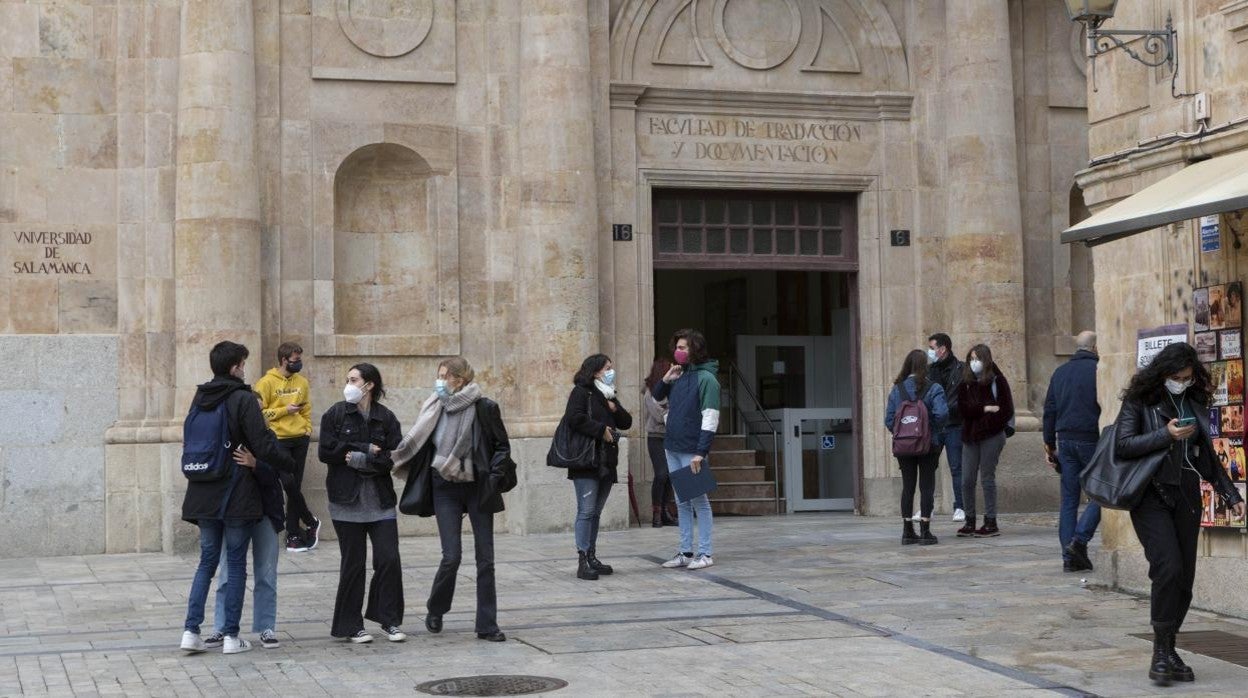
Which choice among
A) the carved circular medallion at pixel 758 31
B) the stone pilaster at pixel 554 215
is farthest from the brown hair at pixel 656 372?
the carved circular medallion at pixel 758 31

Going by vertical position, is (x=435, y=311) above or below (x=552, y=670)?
above

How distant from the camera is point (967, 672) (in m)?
9.59

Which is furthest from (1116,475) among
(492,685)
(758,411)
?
(758,411)

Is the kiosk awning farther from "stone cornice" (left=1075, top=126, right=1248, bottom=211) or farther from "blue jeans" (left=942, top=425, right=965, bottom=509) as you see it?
"blue jeans" (left=942, top=425, right=965, bottom=509)

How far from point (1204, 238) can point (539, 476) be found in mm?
8160

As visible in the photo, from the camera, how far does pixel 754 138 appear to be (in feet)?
65.1

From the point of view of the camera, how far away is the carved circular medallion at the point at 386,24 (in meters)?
18.6

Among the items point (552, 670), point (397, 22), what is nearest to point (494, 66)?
point (397, 22)

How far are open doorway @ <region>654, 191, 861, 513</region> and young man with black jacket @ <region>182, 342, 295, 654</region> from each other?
937cm

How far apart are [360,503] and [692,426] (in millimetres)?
4178

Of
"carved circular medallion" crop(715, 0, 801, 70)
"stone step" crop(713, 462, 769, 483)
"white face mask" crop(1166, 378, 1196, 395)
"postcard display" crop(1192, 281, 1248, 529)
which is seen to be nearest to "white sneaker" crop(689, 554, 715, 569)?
"postcard display" crop(1192, 281, 1248, 529)

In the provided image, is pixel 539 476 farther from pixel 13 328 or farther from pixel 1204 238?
pixel 1204 238

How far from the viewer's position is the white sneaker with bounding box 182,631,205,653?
10.6m

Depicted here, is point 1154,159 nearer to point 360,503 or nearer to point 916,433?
point 916,433
